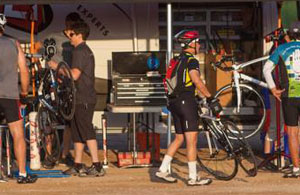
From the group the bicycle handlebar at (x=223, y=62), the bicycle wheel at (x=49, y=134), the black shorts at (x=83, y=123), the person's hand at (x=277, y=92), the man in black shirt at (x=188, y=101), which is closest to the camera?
the man in black shirt at (x=188, y=101)

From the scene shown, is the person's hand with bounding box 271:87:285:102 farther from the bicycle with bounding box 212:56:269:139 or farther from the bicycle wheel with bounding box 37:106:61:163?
the bicycle wheel with bounding box 37:106:61:163

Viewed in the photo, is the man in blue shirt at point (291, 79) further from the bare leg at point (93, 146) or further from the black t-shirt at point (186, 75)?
the bare leg at point (93, 146)

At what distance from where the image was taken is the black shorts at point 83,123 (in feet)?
34.9

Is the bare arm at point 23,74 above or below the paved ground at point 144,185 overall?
above

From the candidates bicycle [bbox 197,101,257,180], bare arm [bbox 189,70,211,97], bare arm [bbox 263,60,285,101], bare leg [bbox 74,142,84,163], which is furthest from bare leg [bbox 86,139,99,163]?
bare arm [bbox 263,60,285,101]

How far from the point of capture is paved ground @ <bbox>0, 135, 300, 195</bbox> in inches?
375

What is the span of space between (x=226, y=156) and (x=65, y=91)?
2.14 meters

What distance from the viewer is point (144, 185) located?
9961 millimetres

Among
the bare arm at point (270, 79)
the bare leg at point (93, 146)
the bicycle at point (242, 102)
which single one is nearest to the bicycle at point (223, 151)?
the bare arm at point (270, 79)

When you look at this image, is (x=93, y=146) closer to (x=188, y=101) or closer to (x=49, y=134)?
(x=49, y=134)

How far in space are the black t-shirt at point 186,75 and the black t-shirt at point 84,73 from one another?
51.7 inches

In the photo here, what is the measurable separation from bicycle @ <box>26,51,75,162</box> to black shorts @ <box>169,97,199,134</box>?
1397mm

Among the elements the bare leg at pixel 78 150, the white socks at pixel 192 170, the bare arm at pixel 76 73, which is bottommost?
the white socks at pixel 192 170

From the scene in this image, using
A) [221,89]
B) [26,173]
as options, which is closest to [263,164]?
[221,89]
